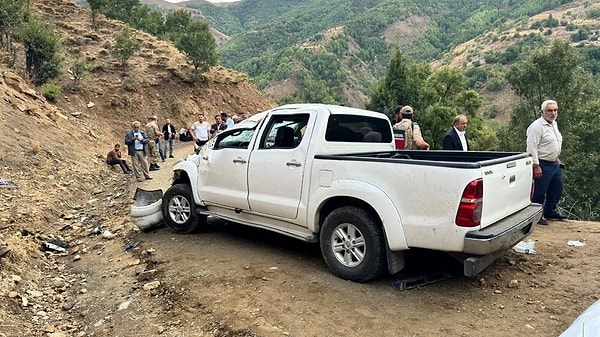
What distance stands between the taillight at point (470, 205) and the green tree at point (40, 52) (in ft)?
56.0

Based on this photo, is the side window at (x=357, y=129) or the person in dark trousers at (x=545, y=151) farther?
the person in dark trousers at (x=545, y=151)

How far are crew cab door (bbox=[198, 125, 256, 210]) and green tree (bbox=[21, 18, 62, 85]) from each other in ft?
44.3

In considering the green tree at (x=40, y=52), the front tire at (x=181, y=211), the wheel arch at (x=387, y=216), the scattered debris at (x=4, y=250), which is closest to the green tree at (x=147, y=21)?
the green tree at (x=40, y=52)

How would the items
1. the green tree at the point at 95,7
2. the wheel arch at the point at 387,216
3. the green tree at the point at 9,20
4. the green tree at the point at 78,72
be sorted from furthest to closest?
the green tree at the point at 95,7
the green tree at the point at 78,72
the green tree at the point at 9,20
the wheel arch at the point at 387,216

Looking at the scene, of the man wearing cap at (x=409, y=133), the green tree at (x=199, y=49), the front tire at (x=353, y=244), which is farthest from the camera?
the green tree at (x=199, y=49)

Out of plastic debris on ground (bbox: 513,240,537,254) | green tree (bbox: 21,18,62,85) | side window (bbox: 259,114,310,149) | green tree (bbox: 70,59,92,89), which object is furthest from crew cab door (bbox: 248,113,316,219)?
green tree (bbox: 70,59,92,89)

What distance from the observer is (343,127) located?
211 inches

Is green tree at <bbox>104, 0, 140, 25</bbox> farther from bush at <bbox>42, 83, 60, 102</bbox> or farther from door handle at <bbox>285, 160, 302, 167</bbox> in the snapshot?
door handle at <bbox>285, 160, 302, 167</bbox>

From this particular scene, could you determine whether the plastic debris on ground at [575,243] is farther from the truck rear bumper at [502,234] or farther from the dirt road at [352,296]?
the truck rear bumper at [502,234]

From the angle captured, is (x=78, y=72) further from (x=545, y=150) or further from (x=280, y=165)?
(x=545, y=150)

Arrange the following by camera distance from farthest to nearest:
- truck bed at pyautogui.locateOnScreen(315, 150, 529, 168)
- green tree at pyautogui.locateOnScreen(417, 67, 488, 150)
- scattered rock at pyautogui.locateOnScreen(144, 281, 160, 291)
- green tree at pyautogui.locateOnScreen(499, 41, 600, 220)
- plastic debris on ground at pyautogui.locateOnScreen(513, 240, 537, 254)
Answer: green tree at pyautogui.locateOnScreen(417, 67, 488, 150)
green tree at pyautogui.locateOnScreen(499, 41, 600, 220)
plastic debris on ground at pyautogui.locateOnScreen(513, 240, 537, 254)
scattered rock at pyautogui.locateOnScreen(144, 281, 160, 291)
truck bed at pyautogui.locateOnScreen(315, 150, 529, 168)

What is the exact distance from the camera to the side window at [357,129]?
17.1 ft

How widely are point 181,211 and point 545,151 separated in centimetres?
538

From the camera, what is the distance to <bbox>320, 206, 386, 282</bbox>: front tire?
4.34 metres
